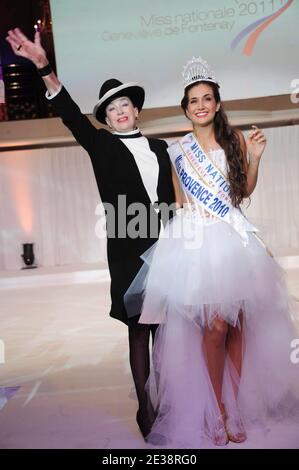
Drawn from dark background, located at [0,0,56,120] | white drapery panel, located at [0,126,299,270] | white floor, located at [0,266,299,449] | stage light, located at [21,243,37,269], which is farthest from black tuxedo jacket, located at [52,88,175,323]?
stage light, located at [21,243,37,269]

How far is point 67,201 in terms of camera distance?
890 cm

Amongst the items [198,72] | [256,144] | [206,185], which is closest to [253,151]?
[256,144]

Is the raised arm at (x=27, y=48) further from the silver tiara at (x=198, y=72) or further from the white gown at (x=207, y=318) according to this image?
the white gown at (x=207, y=318)

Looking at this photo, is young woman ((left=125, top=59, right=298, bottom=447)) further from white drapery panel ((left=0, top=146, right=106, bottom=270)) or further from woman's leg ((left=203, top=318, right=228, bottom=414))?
white drapery panel ((left=0, top=146, right=106, bottom=270))

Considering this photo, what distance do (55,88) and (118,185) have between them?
1.41ft

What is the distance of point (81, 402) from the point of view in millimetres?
2451

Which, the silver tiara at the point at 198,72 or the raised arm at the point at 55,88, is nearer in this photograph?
the raised arm at the point at 55,88

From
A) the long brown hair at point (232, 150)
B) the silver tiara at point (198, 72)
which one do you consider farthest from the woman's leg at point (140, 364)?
the silver tiara at point (198, 72)

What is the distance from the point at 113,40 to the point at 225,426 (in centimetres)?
487

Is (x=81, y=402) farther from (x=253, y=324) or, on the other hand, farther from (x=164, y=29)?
(x=164, y=29)

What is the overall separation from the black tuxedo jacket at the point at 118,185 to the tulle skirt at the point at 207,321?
2.6 inches

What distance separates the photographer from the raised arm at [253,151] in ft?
6.38
